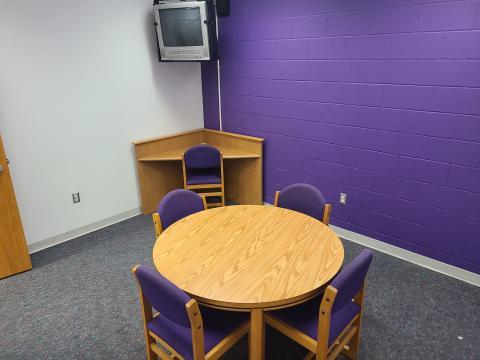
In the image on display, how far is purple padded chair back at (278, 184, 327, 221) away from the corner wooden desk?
1.35 metres

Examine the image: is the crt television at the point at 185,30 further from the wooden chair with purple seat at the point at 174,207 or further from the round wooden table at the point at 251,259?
the round wooden table at the point at 251,259

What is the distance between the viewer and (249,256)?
1.96 meters

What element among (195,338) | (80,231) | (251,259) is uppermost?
(251,259)

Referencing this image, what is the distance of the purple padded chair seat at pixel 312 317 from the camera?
70.1 inches

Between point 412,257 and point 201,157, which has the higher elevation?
point 201,157

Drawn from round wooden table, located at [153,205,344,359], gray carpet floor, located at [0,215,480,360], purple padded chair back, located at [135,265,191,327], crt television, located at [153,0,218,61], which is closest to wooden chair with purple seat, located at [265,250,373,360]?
round wooden table, located at [153,205,344,359]

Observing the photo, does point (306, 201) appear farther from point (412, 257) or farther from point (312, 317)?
point (412, 257)

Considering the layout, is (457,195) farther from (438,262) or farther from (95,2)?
(95,2)

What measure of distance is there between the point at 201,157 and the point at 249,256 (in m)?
2.11

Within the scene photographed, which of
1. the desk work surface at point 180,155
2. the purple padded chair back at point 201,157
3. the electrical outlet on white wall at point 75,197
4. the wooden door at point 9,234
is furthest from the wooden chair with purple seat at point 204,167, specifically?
the wooden door at point 9,234

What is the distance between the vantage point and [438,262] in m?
2.98

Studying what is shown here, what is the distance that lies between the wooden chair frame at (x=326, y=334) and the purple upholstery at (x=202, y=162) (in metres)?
2.11

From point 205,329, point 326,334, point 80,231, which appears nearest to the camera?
point 326,334

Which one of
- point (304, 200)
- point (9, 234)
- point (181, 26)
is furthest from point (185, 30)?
point (9, 234)
